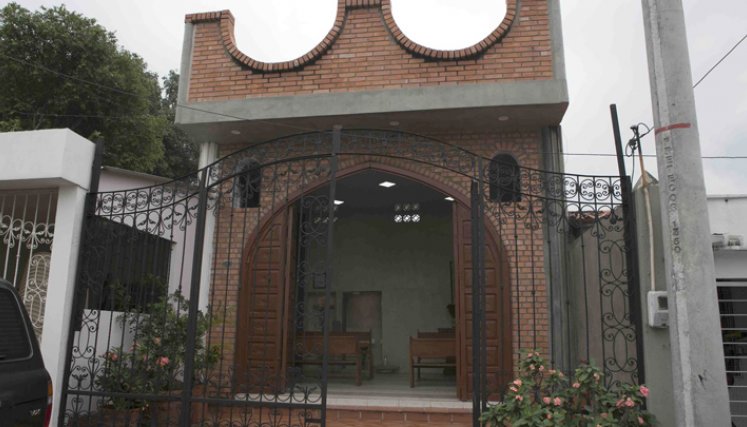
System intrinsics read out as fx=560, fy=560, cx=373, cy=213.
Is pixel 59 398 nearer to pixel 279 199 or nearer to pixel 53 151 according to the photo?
pixel 53 151

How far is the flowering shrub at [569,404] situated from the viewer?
13.8 feet

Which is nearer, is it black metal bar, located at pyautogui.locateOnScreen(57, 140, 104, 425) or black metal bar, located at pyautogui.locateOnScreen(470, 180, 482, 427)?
black metal bar, located at pyautogui.locateOnScreen(470, 180, 482, 427)

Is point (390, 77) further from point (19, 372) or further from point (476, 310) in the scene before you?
point (19, 372)

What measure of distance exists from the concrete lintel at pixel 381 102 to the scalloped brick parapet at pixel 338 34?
640 millimetres

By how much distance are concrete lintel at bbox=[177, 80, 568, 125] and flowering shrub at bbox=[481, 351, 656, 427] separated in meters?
3.58

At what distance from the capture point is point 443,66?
24.8ft

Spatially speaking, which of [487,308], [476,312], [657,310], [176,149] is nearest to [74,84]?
[176,149]

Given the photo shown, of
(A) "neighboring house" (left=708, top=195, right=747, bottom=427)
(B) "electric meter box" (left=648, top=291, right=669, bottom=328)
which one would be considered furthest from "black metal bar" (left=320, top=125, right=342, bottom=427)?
(A) "neighboring house" (left=708, top=195, right=747, bottom=427)

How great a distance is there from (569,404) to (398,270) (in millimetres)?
7366

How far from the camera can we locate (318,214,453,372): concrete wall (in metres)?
11.5

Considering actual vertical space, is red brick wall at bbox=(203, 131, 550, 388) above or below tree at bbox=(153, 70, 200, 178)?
below

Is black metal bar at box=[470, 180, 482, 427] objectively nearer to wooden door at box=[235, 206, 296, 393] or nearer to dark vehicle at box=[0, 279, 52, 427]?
dark vehicle at box=[0, 279, 52, 427]

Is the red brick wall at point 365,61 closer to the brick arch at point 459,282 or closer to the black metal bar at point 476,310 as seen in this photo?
the brick arch at point 459,282

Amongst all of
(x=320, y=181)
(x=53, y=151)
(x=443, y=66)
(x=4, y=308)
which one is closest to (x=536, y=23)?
(x=443, y=66)
